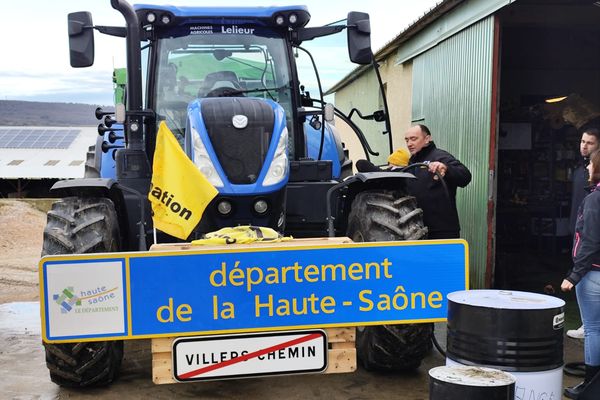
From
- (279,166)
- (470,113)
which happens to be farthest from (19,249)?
(279,166)

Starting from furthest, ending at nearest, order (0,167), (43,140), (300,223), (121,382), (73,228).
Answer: (43,140) < (0,167) < (300,223) < (121,382) < (73,228)

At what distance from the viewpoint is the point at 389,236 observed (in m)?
4.30

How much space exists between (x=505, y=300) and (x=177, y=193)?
192cm

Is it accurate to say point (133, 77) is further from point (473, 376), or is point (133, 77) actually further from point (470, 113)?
point (470, 113)

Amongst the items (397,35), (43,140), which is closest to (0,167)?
(43,140)

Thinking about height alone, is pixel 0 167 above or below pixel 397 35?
below

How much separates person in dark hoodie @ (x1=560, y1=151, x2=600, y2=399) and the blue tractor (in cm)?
98

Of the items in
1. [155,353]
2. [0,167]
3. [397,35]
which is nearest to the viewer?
[155,353]

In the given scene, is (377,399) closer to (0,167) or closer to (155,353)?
(155,353)

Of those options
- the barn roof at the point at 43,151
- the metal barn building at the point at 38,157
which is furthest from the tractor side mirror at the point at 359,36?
the metal barn building at the point at 38,157

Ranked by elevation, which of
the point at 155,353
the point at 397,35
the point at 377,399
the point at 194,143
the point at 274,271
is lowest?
the point at 377,399

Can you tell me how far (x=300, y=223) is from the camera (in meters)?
5.02

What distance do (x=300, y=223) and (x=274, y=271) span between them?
4.64 feet

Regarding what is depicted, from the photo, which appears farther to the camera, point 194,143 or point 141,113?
point 141,113
